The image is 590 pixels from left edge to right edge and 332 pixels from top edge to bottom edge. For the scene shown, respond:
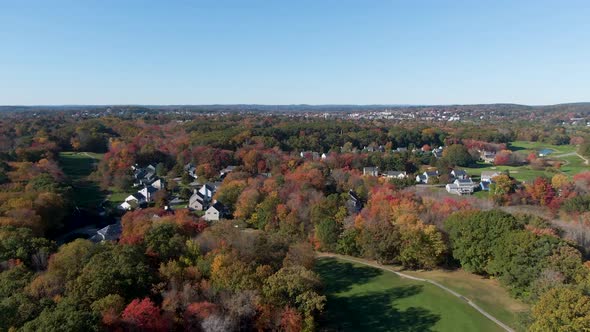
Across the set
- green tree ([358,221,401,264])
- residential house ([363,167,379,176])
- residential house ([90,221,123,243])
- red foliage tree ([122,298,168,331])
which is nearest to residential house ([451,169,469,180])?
residential house ([363,167,379,176])

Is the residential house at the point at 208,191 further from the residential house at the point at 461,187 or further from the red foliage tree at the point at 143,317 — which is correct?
the red foliage tree at the point at 143,317

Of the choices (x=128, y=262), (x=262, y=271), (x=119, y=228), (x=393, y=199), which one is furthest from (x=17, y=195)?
(x=393, y=199)

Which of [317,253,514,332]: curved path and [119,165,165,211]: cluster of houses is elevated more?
[119,165,165,211]: cluster of houses

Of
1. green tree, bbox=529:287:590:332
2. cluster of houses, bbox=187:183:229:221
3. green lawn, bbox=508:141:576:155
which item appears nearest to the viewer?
green tree, bbox=529:287:590:332

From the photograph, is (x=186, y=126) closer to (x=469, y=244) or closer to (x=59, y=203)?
(x=59, y=203)

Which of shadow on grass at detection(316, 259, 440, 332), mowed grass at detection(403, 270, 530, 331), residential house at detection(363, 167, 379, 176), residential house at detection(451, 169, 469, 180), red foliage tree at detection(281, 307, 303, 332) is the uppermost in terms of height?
residential house at detection(451, 169, 469, 180)

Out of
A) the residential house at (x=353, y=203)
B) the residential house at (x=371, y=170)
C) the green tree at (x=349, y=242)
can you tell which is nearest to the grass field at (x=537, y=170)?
the residential house at (x=371, y=170)

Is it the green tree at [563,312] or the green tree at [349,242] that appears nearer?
the green tree at [563,312]

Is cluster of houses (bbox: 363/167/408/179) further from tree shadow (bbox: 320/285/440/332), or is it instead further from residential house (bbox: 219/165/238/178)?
tree shadow (bbox: 320/285/440/332)
